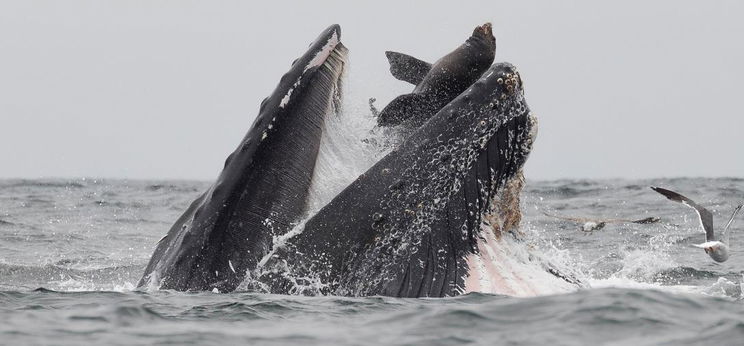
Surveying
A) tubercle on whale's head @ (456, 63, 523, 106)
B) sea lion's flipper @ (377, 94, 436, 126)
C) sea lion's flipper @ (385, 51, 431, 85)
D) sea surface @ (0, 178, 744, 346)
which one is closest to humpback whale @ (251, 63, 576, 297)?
tubercle on whale's head @ (456, 63, 523, 106)

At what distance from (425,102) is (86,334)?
7.60 ft

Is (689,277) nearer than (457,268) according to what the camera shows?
No

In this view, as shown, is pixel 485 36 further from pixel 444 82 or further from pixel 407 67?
pixel 407 67

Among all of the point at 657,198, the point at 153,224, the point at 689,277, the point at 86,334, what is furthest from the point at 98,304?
the point at 657,198

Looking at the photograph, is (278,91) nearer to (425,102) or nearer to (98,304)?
(425,102)

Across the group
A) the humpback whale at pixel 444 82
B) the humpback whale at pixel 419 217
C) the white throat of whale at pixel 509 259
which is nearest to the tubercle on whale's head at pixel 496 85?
the humpback whale at pixel 419 217

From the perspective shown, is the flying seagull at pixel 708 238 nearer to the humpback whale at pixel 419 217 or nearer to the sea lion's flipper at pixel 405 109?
the sea lion's flipper at pixel 405 109

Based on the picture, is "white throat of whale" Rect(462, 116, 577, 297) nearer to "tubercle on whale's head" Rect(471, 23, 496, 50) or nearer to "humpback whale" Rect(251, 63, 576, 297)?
"humpback whale" Rect(251, 63, 576, 297)

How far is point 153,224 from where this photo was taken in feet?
63.3

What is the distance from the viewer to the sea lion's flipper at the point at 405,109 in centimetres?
691

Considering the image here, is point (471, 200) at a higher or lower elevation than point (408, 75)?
lower

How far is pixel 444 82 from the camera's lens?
696 centimetres

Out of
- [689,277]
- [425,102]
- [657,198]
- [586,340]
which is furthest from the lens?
[657,198]

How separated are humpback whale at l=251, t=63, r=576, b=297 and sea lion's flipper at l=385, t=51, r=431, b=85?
92 centimetres
